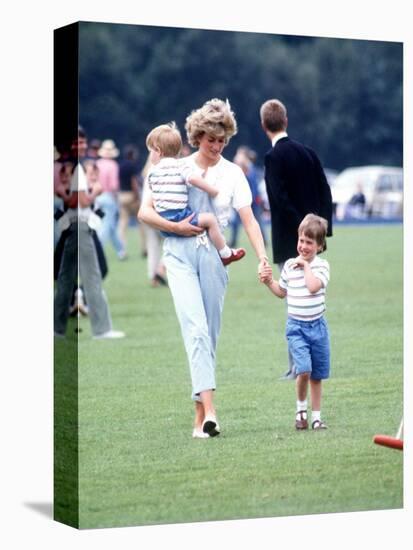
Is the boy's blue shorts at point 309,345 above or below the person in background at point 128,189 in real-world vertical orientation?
below

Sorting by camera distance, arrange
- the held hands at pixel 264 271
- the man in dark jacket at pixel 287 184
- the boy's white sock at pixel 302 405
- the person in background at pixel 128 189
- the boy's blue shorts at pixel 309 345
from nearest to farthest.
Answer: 1. the held hands at pixel 264 271
2. the boy's blue shorts at pixel 309 345
3. the boy's white sock at pixel 302 405
4. the man in dark jacket at pixel 287 184
5. the person in background at pixel 128 189

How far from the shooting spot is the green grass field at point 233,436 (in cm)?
923

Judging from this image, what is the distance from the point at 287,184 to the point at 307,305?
1.16m

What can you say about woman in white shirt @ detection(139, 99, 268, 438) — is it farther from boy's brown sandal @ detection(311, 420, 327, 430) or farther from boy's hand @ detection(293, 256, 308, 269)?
boy's brown sandal @ detection(311, 420, 327, 430)

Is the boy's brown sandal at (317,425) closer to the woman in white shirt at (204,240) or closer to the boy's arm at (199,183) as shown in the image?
the woman in white shirt at (204,240)

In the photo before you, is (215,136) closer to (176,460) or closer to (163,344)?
(176,460)

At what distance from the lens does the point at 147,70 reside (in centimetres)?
4291

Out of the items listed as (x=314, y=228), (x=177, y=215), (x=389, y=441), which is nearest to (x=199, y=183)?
(x=177, y=215)

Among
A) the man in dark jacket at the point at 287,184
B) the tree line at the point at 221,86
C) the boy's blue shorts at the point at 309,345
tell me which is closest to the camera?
the boy's blue shorts at the point at 309,345

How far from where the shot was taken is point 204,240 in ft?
31.6

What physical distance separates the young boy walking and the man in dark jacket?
0.33m

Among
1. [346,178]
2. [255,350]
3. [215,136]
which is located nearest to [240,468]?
[215,136]

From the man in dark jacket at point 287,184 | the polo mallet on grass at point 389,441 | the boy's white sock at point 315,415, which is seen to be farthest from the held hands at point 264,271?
the polo mallet on grass at point 389,441

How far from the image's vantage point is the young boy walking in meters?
10.1
